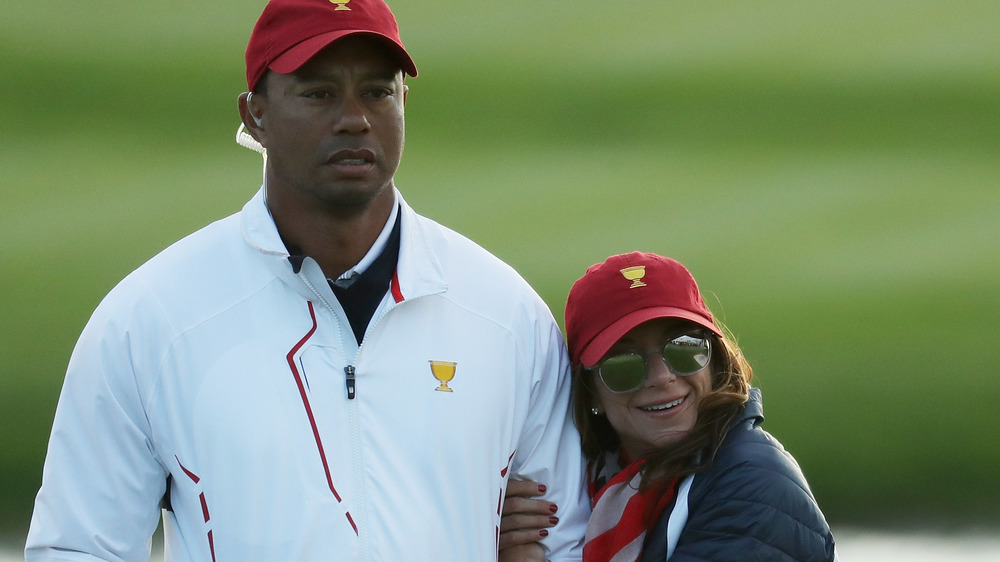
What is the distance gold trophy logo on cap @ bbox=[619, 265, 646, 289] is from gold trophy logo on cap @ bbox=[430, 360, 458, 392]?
24 centimetres

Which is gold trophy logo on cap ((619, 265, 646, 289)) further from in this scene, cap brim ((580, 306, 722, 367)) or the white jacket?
the white jacket

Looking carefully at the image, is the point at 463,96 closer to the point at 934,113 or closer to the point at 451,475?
the point at 934,113

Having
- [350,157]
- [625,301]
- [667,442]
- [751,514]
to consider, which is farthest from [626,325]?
[350,157]

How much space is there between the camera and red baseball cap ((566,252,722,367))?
136cm

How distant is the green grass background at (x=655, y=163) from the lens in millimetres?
3291

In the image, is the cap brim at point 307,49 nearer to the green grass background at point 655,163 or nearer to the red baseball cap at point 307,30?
the red baseball cap at point 307,30

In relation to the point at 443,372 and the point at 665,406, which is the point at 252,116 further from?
the point at 665,406

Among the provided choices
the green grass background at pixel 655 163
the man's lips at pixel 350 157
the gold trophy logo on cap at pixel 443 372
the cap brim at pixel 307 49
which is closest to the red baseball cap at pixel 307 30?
the cap brim at pixel 307 49

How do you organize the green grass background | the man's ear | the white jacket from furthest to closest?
the green grass background, the man's ear, the white jacket

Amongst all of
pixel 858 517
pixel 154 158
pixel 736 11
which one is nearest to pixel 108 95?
pixel 154 158

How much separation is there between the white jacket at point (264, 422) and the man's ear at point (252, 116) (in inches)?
3.4

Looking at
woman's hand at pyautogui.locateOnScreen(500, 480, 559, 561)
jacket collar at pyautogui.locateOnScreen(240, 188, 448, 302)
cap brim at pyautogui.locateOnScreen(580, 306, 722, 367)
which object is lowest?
woman's hand at pyautogui.locateOnScreen(500, 480, 559, 561)

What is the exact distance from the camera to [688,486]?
130 cm

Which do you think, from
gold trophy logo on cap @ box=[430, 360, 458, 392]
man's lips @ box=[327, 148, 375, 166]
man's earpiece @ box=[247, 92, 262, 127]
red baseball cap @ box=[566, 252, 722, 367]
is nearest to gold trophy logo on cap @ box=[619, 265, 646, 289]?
red baseball cap @ box=[566, 252, 722, 367]
